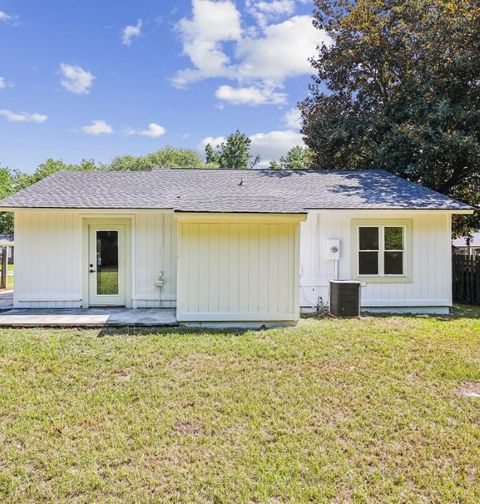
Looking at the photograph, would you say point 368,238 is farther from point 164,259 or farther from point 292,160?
point 292,160

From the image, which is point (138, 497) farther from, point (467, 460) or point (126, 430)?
point (467, 460)

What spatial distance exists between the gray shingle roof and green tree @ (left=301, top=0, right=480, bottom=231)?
309 cm

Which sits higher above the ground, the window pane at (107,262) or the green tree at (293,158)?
the green tree at (293,158)

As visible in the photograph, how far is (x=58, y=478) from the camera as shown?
2766mm

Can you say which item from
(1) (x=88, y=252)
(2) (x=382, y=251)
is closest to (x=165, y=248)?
(1) (x=88, y=252)

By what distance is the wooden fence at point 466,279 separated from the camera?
36.7 feet

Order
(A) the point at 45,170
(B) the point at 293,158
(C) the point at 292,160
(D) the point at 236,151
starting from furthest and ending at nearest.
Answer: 1. (B) the point at 293,158
2. (C) the point at 292,160
3. (D) the point at 236,151
4. (A) the point at 45,170

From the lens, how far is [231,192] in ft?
34.7

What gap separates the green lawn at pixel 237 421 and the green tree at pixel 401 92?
1053 cm

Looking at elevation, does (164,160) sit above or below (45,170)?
above

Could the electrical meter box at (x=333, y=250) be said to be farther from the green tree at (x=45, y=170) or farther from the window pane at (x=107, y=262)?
the green tree at (x=45, y=170)

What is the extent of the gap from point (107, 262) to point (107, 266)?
105mm

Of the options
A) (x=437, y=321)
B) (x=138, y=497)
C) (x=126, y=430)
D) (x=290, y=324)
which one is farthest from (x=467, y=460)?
(x=437, y=321)

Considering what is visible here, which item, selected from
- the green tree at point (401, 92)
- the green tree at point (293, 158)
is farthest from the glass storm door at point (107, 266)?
the green tree at point (293, 158)
